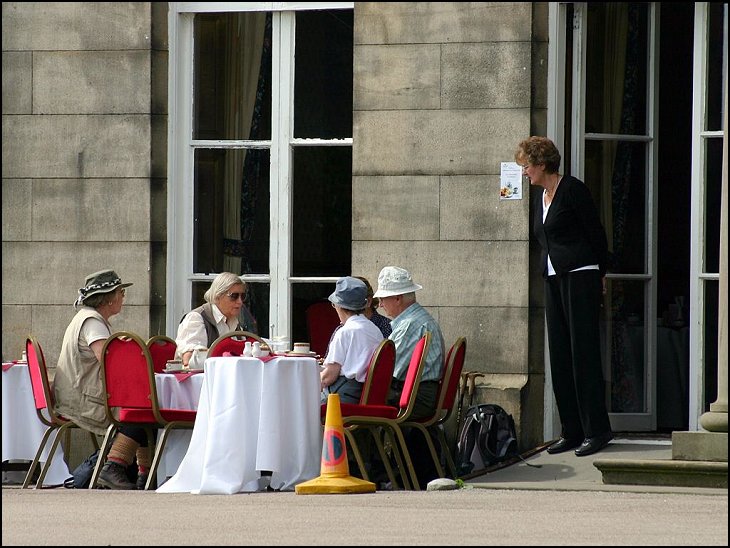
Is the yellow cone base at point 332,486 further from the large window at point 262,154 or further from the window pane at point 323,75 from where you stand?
the window pane at point 323,75

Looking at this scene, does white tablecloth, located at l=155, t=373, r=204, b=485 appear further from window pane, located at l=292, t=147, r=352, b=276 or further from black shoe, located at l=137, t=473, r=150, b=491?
window pane, located at l=292, t=147, r=352, b=276

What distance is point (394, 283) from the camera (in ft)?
35.7

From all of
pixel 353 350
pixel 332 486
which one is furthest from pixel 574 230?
pixel 332 486

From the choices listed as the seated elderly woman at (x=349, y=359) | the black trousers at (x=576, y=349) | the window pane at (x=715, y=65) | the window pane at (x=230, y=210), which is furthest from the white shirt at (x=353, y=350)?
the window pane at (x=715, y=65)

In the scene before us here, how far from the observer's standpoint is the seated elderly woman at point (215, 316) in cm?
1100

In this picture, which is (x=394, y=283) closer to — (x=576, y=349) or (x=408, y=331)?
(x=408, y=331)

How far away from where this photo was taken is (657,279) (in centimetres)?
1227

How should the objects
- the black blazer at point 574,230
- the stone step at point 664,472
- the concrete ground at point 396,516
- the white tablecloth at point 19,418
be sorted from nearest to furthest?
1. the concrete ground at point 396,516
2. the stone step at point 664,472
3. the black blazer at point 574,230
4. the white tablecloth at point 19,418

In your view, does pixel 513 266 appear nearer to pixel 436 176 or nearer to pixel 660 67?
pixel 436 176

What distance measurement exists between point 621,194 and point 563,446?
6.46 ft

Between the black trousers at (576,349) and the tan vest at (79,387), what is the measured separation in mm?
2946

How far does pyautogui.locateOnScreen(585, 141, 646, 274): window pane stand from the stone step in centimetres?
228

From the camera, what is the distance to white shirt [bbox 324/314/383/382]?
1024cm

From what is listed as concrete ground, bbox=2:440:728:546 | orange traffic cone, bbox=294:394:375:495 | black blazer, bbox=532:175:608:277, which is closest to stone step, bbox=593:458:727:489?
concrete ground, bbox=2:440:728:546
